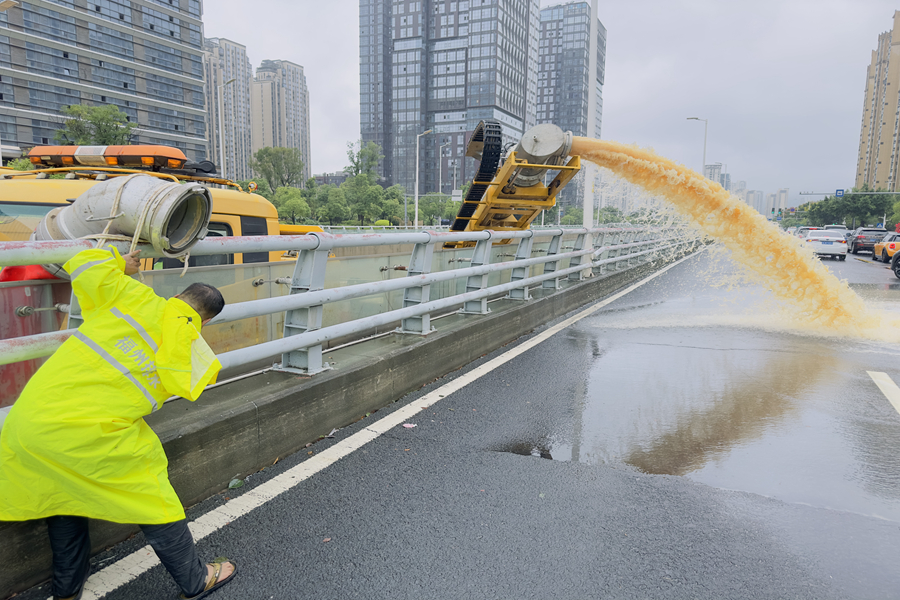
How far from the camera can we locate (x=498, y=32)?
132125 mm

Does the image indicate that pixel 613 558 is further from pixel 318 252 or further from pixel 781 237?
pixel 781 237

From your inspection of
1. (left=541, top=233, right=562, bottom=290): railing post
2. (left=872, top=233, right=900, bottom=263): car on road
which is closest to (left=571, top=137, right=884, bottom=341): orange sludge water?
(left=541, top=233, right=562, bottom=290): railing post

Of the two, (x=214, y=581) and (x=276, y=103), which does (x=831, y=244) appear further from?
(x=276, y=103)

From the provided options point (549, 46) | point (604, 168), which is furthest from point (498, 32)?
point (604, 168)

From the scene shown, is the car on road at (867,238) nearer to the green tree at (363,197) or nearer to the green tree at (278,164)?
the green tree at (363,197)

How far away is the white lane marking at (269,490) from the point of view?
2523 millimetres

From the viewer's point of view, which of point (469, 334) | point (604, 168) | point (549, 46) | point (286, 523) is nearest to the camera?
point (286, 523)

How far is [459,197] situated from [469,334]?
3215 inches

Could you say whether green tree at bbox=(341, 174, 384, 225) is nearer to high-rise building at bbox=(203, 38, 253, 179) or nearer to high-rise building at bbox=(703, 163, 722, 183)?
high-rise building at bbox=(703, 163, 722, 183)

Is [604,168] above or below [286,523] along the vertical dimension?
above

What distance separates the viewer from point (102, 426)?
2.15 metres

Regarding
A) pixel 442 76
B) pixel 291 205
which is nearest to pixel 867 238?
pixel 291 205

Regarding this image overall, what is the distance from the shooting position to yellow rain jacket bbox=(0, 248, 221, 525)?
212 centimetres

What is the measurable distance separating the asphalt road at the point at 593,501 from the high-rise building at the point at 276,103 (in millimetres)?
136784
